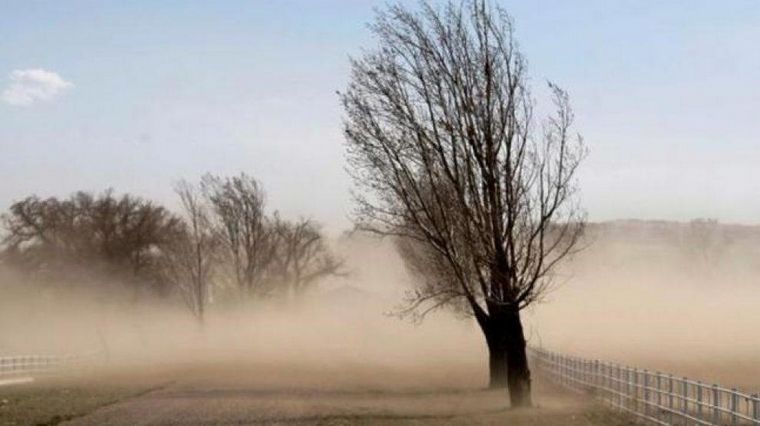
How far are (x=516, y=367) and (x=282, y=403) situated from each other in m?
8.29

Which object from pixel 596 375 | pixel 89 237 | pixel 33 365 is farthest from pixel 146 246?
pixel 596 375

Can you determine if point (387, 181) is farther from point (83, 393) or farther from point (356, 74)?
point (83, 393)

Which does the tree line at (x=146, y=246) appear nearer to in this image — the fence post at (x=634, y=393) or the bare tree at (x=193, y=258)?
the bare tree at (x=193, y=258)

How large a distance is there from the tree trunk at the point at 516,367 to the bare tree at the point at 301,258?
280ft

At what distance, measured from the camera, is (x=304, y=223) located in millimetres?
128375

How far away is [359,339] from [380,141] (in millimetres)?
84241

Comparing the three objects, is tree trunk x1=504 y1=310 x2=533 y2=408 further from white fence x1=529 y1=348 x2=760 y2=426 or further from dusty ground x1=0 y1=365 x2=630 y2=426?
white fence x1=529 y1=348 x2=760 y2=426

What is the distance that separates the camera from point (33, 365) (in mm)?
57594

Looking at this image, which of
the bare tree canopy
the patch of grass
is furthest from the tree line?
the patch of grass

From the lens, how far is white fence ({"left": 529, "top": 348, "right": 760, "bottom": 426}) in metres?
19.4

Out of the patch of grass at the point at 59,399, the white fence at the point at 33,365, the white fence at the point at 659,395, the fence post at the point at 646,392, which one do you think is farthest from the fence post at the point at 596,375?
the white fence at the point at 33,365

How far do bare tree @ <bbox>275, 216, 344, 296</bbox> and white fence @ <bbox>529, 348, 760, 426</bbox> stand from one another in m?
81.3

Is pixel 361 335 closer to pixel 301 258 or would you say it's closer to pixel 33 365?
pixel 301 258

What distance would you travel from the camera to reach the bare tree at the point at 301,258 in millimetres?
123062
